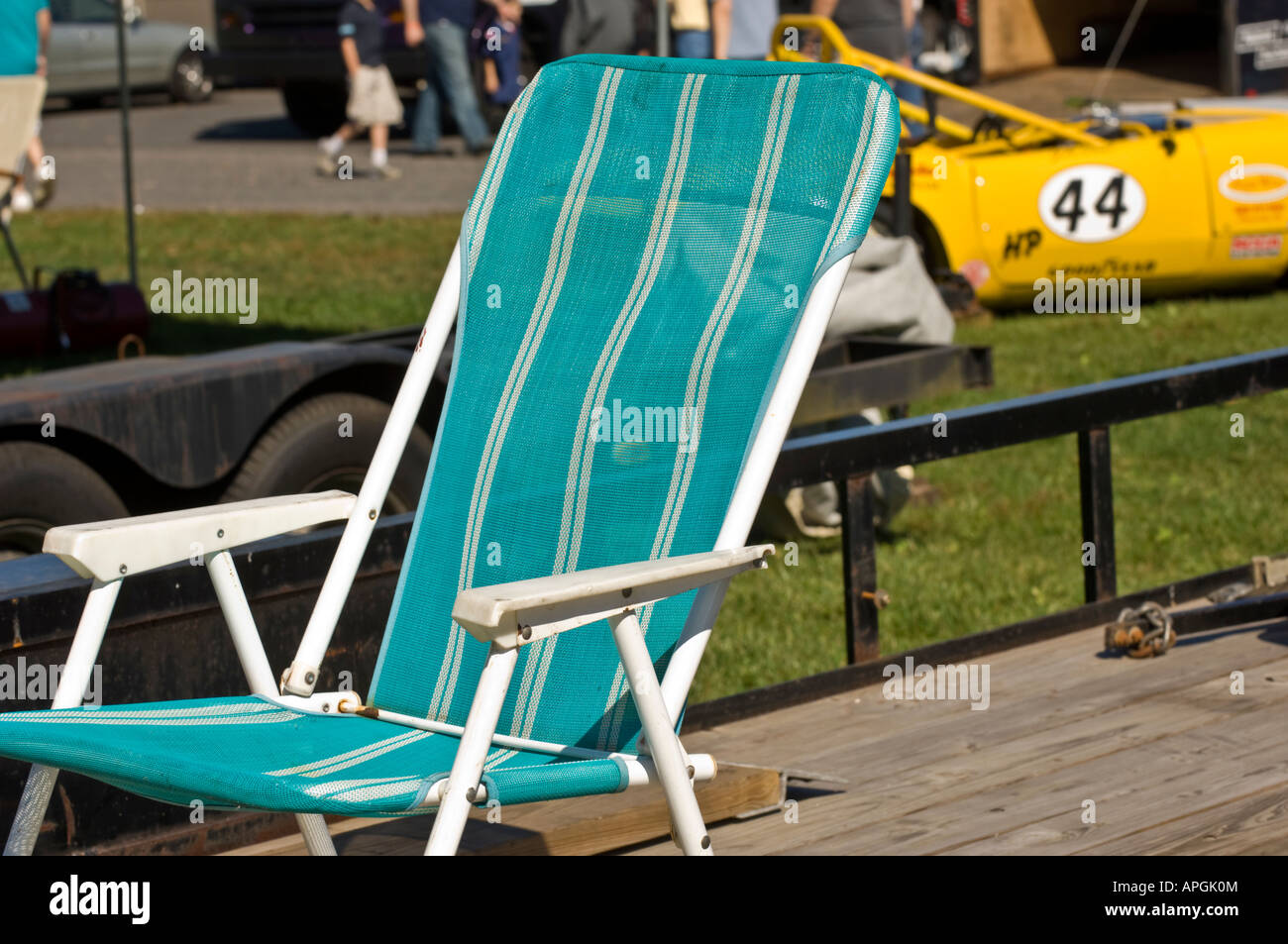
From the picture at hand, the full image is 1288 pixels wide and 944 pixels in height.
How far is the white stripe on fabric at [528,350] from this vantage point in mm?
2781

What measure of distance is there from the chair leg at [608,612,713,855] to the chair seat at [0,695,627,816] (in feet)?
0.30

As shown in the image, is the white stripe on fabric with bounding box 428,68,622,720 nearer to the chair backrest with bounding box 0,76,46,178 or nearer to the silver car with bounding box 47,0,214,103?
the chair backrest with bounding box 0,76,46,178

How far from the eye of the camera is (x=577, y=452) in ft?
9.18

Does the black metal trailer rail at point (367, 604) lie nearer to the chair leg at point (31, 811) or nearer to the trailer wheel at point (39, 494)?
the chair leg at point (31, 811)

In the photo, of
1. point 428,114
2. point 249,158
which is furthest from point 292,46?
point 428,114

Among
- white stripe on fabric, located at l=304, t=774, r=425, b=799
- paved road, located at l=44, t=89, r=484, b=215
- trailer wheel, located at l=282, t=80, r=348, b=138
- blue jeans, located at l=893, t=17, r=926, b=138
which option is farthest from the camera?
trailer wheel, located at l=282, t=80, r=348, b=138

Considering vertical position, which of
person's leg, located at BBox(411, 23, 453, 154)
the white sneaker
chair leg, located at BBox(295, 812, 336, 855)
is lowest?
chair leg, located at BBox(295, 812, 336, 855)

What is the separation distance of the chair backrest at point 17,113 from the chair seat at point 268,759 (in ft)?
17.9

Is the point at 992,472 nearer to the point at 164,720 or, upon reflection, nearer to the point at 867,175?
the point at 867,175

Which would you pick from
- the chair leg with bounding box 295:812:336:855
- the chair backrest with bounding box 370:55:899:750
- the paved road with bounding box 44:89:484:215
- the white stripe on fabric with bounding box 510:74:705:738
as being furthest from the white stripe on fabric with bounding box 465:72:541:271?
the paved road with bounding box 44:89:484:215

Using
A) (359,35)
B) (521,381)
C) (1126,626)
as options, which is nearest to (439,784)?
(521,381)

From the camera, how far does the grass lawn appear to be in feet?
17.2
